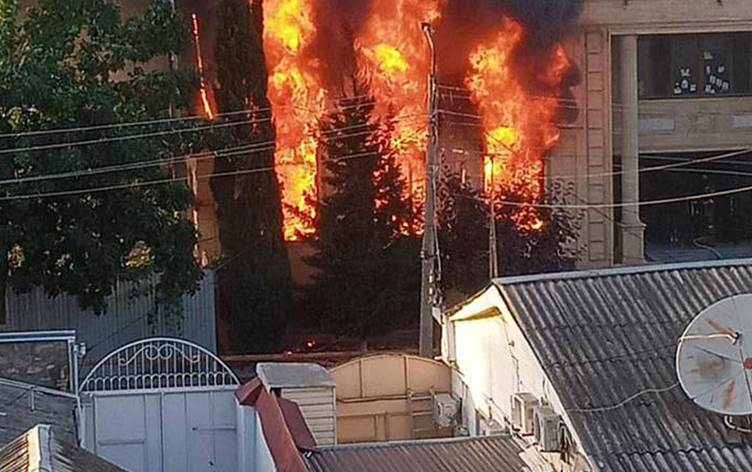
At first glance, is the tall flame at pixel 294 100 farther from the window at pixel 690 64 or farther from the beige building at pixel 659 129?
the window at pixel 690 64

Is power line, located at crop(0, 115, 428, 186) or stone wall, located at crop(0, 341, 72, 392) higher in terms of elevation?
power line, located at crop(0, 115, 428, 186)

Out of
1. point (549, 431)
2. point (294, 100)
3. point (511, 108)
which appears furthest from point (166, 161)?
point (549, 431)

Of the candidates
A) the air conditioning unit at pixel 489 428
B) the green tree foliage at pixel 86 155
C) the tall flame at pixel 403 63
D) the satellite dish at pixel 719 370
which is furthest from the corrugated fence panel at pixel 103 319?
the satellite dish at pixel 719 370

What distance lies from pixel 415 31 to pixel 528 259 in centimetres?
684

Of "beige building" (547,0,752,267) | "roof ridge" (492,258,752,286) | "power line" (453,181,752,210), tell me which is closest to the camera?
"roof ridge" (492,258,752,286)

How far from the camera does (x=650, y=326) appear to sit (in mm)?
10875

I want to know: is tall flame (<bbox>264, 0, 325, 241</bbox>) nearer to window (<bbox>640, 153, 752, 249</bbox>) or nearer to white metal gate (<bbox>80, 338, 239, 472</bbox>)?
window (<bbox>640, 153, 752, 249</bbox>)

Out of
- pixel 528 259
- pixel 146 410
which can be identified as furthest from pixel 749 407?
pixel 528 259

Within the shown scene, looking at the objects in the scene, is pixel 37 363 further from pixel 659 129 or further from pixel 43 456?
pixel 659 129

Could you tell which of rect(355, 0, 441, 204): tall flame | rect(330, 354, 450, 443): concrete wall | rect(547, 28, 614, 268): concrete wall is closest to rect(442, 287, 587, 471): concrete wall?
rect(330, 354, 450, 443): concrete wall

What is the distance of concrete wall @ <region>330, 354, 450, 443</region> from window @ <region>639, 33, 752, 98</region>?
666 inches

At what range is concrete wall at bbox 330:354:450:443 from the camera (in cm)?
1625

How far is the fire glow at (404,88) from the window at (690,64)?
11.3ft

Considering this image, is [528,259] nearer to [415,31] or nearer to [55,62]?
[415,31]
